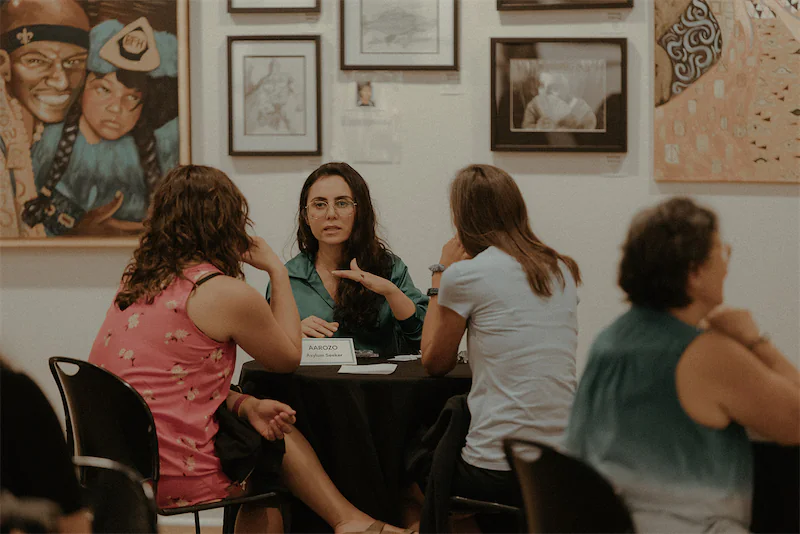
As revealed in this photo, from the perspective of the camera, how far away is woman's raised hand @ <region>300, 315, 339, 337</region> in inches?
94.1

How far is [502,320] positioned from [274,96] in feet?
5.25

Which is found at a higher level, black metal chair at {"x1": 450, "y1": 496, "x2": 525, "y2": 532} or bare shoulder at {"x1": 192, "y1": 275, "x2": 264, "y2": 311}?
bare shoulder at {"x1": 192, "y1": 275, "x2": 264, "y2": 311}

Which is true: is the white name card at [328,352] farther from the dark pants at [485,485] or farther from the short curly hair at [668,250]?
the short curly hair at [668,250]

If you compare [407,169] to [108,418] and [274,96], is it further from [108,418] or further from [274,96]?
[108,418]

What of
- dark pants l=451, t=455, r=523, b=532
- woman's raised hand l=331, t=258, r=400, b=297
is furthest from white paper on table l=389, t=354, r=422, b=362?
dark pants l=451, t=455, r=523, b=532

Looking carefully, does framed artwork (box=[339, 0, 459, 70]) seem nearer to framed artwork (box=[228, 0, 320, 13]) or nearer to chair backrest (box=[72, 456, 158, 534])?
framed artwork (box=[228, 0, 320, 13])

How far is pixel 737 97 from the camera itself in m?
2.44

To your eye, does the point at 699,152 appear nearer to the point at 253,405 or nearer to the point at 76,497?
the point at 253,405

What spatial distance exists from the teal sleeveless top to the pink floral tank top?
102cm

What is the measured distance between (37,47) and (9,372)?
2187 millimetres

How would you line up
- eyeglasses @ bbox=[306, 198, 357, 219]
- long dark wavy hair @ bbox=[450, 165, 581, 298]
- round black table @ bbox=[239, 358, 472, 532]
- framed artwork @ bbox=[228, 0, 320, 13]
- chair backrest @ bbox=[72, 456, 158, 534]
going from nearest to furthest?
chair backrest @ bbox=[72, 456, 158, 534], long dark wavy hair @ bbox=[450, 165, 581, 298], round black table @ bbox=[239, 358, 472, 532], eyeglasses @ bbox=[306, 198, 357, 219], framed artwork @ bbox=[228, 0, 320, 13]

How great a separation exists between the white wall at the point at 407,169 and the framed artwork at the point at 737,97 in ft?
0.54

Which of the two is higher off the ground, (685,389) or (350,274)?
(350,274)

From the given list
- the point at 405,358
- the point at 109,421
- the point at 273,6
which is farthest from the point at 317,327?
the point at 273,6
